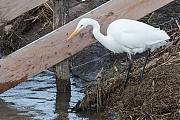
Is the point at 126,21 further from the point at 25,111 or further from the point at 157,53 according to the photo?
the point at 25,111

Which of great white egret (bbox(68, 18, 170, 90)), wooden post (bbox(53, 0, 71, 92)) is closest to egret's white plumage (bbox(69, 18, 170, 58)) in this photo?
great white egret (bbox(68, 18, 170, 90))

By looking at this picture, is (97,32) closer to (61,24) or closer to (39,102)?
(61,24)

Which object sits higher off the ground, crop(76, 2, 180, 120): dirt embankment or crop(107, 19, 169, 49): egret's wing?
crop(107, 19, 169, 49): egret's wing

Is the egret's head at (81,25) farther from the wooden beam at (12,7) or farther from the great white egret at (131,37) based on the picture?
the wooden beam at (12,7)

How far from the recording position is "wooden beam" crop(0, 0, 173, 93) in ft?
19.7

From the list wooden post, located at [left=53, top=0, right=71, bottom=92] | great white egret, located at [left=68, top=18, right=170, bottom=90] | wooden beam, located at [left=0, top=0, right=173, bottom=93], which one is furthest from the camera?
wooden post, located at [left=53, top=0, right=71, bottom=92]

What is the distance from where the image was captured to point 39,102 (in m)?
7.00

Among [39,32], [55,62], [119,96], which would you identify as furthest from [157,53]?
[39,32]

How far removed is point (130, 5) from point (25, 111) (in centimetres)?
212

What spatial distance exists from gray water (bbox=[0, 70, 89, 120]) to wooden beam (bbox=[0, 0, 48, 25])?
137 cm

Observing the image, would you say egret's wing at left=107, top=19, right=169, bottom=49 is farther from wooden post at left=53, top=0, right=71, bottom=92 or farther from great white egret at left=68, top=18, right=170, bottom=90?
wooden post at left=53, top=0, right=71, bottom=92

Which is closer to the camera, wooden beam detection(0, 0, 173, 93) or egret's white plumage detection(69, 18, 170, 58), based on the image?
wooden beam detection(0, 0, 173, 93)

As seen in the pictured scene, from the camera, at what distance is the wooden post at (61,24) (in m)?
6.72

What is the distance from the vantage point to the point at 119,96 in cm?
627
